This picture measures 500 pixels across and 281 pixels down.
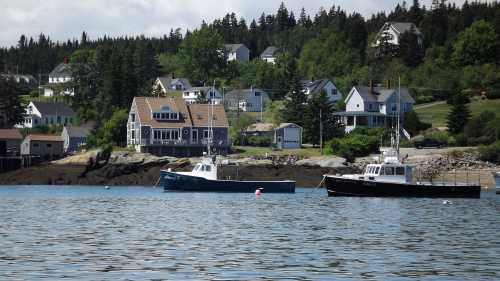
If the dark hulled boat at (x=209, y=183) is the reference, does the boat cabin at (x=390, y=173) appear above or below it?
above

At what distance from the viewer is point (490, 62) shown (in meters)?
183

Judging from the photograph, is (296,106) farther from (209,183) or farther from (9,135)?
(209,183)

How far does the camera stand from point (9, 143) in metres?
143

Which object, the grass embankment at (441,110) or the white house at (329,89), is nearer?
the grass embankment at (441,110)

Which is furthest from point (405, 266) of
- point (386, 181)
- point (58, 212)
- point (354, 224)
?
point (386, 181)

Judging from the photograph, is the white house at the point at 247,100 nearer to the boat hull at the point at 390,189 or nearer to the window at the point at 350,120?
the window at the point at 350,120

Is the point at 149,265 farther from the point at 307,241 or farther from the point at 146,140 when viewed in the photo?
the point at 146,140

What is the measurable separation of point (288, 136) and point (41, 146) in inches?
1341

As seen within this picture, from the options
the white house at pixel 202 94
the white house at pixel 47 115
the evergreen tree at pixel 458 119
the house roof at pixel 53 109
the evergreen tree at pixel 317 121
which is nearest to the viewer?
the evergreen tree at pixel 458 119

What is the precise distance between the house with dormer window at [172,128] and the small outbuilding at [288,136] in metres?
6.65

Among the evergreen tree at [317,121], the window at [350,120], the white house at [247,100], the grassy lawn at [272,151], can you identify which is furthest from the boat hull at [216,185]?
the white house at [247,100]

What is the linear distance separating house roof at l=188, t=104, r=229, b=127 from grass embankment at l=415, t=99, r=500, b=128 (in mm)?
28553

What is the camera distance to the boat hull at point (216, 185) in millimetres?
96688

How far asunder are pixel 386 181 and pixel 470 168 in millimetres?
33279
